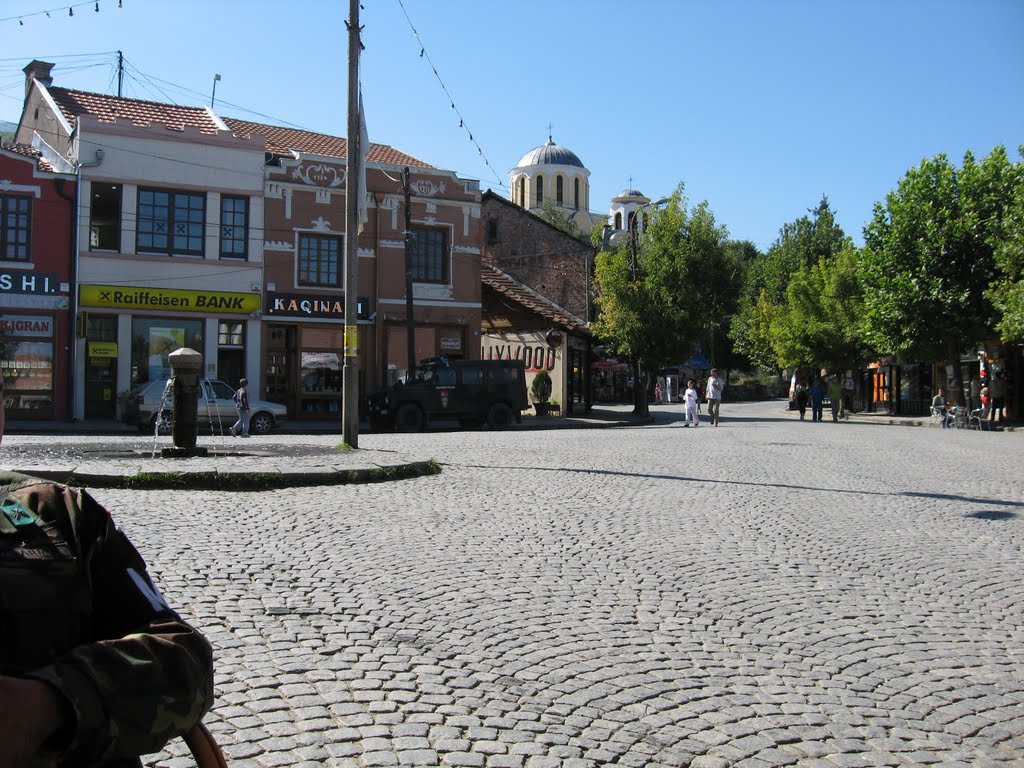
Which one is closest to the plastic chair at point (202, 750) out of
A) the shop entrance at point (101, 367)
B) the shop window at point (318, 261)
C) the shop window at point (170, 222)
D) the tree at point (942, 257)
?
the shop entrance at point (101, 367)

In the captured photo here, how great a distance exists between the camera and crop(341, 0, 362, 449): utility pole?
51.2 feet

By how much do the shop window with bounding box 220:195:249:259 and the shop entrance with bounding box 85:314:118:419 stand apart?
3.99 metres

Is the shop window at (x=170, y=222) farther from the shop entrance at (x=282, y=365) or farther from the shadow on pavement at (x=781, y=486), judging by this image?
the shadow on pavement at (x=781, y=486)

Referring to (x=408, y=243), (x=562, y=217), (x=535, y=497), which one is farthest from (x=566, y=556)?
(x=562, y=217)

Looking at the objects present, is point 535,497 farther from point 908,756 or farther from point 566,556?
point 908,756

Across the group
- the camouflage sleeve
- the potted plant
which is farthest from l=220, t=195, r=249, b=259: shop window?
the camouflage sleeve

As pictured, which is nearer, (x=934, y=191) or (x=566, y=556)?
(x=566, y=556)

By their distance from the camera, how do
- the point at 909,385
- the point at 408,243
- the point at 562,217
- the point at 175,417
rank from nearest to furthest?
1. the point at 175,417
2. the point at 408,243
3. the point at 909,385
4. the point at 562,217

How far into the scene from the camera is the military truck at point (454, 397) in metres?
26.4

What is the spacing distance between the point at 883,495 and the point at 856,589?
5.37 m

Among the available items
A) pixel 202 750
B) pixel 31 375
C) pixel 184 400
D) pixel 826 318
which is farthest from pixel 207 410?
pixel 826 318

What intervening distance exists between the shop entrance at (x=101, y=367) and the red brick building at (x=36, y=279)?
2.07 ft

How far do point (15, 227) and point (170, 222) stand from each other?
13.6 feet

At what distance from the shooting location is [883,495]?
1127cm
